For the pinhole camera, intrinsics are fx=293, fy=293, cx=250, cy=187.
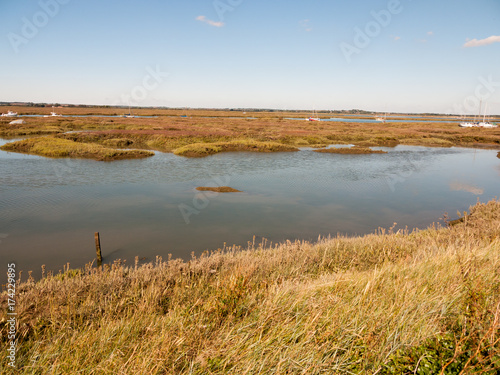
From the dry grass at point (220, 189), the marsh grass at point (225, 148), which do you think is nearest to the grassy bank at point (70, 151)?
the marsh grass at point (225, 148)

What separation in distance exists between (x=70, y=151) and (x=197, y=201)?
23.4 meters

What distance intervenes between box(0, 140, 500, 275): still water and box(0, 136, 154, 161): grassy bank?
2047 mm

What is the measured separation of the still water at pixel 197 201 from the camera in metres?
12.5

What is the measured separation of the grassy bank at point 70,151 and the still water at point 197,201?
2047 mm

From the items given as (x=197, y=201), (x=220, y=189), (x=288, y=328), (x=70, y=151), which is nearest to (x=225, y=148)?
(x=70, y=151)

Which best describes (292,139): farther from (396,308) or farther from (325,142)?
(396,308)

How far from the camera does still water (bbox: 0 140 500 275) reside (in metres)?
12.5

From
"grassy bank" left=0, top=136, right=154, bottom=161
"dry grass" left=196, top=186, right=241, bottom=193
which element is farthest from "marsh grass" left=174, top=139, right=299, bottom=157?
"dry grass" left=196, top=186, right=241, bottom=193

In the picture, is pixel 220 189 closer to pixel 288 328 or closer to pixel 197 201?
pixel 197 201

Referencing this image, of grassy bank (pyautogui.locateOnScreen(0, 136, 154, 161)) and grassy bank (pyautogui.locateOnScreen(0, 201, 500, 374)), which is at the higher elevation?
grassy bank (pyautogui.locateOnScreen(0, 136, 154, 161))

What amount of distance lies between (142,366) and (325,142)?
166 feet

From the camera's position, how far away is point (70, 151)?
33188mm

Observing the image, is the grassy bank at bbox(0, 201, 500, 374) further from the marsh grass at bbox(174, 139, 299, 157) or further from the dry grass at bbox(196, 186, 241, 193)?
the marsh grass at bbox(174, 139, 299, 157)

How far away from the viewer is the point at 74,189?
1994 centimetres
